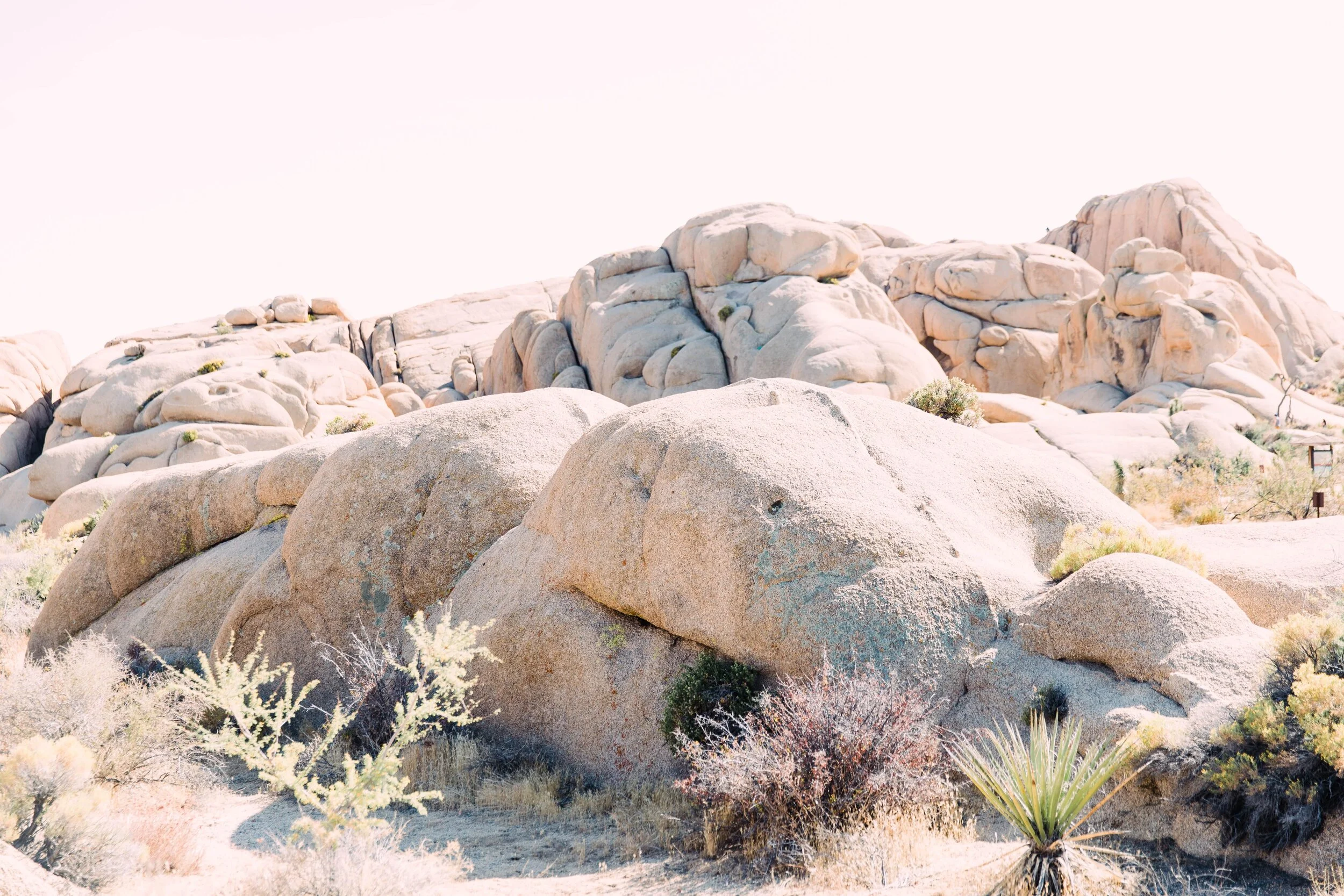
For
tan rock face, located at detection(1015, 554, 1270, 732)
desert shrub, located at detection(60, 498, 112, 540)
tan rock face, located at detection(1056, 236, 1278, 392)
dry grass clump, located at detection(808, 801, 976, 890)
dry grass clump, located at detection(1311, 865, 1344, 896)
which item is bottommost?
tan rock face, located at detection(1056, 236, 1278, 392)

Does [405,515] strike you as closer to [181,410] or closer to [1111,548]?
[1111,548]

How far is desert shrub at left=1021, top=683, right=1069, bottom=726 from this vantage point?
24.7 feet

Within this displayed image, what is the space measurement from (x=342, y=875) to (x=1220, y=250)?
55315 mm

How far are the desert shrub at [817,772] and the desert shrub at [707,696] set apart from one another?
791 millimetres

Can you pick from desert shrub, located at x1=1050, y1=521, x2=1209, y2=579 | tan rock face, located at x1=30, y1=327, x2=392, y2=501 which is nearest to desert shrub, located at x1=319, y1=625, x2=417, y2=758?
desert shrub, located at x1=1050, y1=521, x2=1209, y2=579

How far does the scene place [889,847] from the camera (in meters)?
6.53

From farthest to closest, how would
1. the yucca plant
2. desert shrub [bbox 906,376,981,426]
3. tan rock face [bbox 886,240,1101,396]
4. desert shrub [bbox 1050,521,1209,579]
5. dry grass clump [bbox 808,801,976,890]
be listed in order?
tan rock face [bbox 886,240,1101,396] < desert shrub [bbox 906,376,981,426] < desert shrub [bbox 1050,521,1209,579] < dry grass clump [bbox 808,801,976,890] < the yucca plant

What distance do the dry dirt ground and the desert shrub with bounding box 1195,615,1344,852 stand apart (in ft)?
1.04

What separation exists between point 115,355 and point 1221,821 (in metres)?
47.6

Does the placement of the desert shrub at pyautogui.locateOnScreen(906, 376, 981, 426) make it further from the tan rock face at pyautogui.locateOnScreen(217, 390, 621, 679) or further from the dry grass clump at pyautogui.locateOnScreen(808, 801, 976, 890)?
the dry grass clump at pyautogui.locateOnScreen(808, 801, 976, 890)

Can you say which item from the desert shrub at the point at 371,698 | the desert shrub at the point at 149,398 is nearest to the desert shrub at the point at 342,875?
the desert shrub at the point at 371,698

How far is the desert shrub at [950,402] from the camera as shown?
2225 cm

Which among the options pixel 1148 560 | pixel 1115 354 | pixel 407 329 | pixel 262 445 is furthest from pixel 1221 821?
pixel 407 329

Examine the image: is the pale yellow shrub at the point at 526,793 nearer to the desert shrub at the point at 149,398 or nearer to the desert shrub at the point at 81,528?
the desert shrub at the point at 81,528
